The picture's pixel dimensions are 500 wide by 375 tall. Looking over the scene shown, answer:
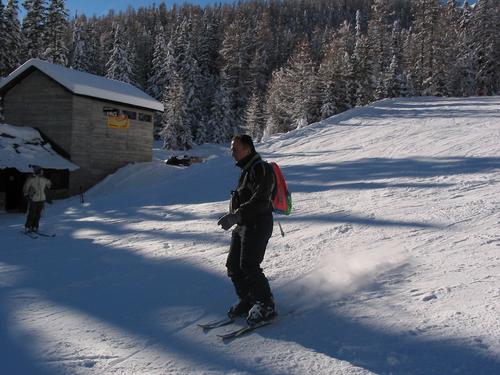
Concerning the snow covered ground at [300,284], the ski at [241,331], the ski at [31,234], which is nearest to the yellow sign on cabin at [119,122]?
the snow covered ground at [300,284]

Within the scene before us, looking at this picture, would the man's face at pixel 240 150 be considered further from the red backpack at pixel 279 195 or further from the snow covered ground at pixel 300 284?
the snow covered ground at pixel 300 284

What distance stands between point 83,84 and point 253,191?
18.7m

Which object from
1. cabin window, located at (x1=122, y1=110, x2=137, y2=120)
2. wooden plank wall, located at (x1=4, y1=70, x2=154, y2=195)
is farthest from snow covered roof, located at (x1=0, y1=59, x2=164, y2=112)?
cabin window, located at (x1=122, y1=110, x2=137, y2=120)

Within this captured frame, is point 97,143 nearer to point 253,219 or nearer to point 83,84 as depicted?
point 83,84

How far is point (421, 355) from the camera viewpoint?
10.3 ft

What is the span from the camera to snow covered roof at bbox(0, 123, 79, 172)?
16656mm

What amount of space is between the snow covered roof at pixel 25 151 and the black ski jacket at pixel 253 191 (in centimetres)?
1539

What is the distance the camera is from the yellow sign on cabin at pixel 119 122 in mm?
21297

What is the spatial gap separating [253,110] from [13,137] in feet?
131

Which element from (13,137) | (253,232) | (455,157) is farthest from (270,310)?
(13,137)

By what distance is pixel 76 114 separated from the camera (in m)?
19.7

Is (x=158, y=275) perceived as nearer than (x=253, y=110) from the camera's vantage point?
Yes

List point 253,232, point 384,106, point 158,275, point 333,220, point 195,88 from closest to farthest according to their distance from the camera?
point 253,232
point 158,275
point 333,220
point 384,106
point 195,88

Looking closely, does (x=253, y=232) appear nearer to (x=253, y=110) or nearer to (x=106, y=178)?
(x=106, y=178)
